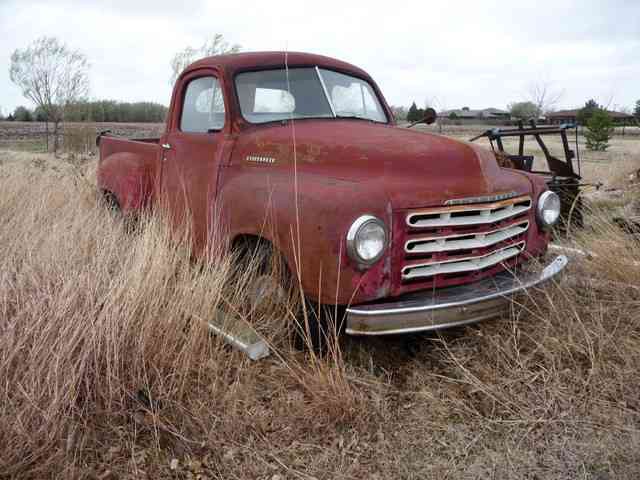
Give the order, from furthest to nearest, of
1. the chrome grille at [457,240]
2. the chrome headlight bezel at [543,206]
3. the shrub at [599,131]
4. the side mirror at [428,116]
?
the shrub at [599,131] < the side mirror at [428,116] < the chrome headlight bezel at [543,206] < the chrome grille at [457,240]

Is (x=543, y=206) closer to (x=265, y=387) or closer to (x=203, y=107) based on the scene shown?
(x=265, y=387)

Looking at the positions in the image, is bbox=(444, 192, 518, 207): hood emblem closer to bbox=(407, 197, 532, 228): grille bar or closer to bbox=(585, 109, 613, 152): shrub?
bbox=(407, 197, 532, 228): grille bar

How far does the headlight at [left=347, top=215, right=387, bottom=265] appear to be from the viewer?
2.30 m

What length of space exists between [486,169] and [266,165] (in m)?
1.28

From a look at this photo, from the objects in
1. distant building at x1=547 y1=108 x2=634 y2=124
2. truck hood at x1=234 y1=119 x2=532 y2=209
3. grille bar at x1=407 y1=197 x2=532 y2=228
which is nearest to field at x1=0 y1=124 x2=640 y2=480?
grille bar at x1=407 y1=197 x2=532 y2=228

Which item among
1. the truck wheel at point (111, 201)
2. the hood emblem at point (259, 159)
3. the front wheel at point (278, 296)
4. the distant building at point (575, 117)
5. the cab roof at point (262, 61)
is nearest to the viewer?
the front wheel at point (278, 296)

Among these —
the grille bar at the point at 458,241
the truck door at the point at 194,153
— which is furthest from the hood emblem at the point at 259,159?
the grille bar at the point at 458,241

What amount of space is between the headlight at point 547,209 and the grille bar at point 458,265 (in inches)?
13.7

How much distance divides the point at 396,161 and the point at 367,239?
0.63m

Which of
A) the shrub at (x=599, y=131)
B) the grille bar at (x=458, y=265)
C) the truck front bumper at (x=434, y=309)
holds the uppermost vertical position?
the shrub at (x=599, y=131)

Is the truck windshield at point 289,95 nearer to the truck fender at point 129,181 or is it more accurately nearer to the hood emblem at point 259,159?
the hood emblem at point 259,159

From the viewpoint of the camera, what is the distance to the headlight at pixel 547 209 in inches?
127

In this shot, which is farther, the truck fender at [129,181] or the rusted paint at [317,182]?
the truck fender at [129,181]

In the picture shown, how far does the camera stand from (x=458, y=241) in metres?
2.65
